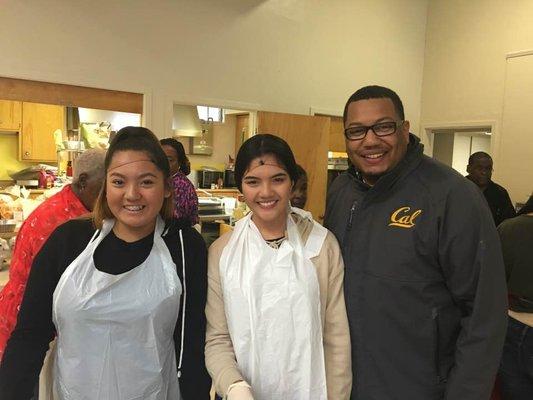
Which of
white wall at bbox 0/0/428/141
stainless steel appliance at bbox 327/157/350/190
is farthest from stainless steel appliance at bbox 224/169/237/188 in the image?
white wall at bbox 0/0/428/141

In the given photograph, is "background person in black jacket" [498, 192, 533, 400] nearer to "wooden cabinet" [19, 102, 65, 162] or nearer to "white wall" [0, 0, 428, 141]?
"white wall" [0, 0, 428, 141]

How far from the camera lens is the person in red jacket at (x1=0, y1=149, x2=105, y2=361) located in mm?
1469

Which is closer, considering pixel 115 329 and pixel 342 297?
pixel 115 329

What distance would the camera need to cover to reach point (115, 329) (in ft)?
3.70

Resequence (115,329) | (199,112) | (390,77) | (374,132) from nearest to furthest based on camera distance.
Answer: (115,329)
(374,132)
(390,77)
(199,112)

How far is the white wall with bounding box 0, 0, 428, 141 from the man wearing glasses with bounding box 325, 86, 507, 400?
8.90 ft

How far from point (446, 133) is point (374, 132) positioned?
472 cm

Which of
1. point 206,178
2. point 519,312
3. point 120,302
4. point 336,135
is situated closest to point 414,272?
point 120,302

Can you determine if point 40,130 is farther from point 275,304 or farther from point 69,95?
point 275,304

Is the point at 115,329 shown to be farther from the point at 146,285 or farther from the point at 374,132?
the point at 374,132

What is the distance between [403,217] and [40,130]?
5741mm

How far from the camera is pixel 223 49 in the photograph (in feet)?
13.0

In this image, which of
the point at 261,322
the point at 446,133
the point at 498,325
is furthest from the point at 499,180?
the point at 261,322

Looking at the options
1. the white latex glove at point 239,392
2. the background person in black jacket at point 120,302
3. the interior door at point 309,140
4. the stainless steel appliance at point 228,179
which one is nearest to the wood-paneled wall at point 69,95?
the interior door at point 309,140
